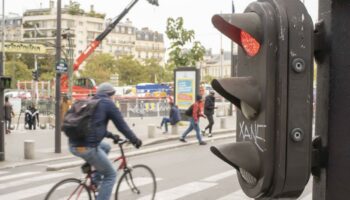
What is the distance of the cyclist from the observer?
6422 mm

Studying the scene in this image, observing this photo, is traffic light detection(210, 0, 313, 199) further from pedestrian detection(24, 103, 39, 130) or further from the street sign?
pedestrian detection(24, 103, 39, 130)

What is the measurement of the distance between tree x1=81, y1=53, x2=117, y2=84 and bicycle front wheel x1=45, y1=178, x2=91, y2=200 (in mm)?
83176

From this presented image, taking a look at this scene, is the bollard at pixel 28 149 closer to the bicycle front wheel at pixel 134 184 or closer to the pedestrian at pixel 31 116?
the bicycle front wheel at pixel 134 184

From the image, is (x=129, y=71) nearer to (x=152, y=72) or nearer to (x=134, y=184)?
(x=152, y=72)

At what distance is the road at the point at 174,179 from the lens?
383 inches

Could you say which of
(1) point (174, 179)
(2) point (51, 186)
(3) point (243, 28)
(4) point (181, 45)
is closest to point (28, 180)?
(2) point (51, 186)

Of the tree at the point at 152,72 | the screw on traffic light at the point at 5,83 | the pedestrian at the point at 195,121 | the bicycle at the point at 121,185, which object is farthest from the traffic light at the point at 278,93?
the tree at the point at 152,72

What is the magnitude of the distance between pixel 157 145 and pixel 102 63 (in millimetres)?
77684

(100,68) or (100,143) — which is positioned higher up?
(100,68)

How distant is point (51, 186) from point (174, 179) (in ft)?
7.83

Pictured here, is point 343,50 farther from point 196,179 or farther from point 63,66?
point 63,66

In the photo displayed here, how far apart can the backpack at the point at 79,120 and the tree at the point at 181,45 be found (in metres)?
25.7

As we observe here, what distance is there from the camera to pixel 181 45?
32500 millimetres

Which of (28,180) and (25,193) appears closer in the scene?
(25,193)
